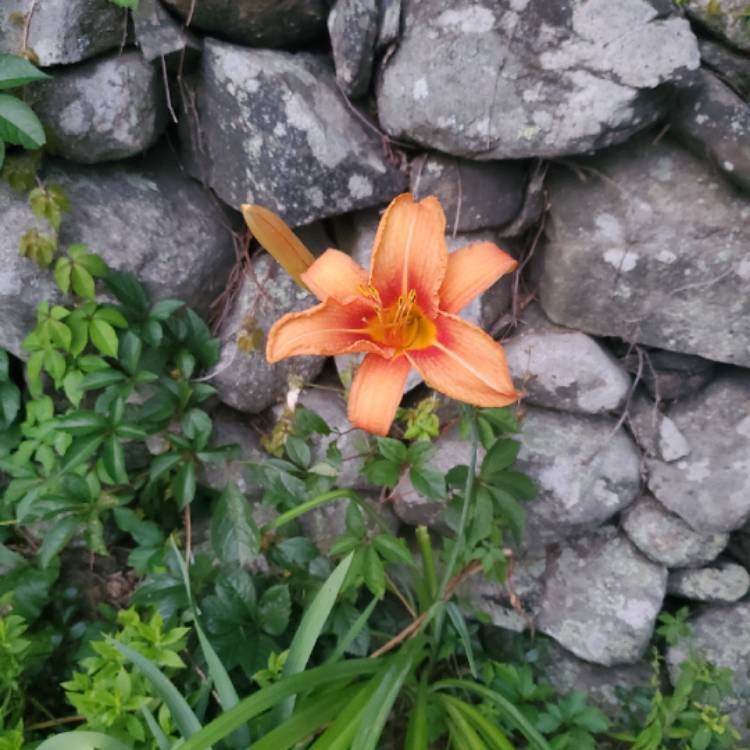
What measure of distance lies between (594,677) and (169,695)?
3.80 feet

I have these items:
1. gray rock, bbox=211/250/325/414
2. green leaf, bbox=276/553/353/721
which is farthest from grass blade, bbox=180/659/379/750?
gray rock, bbox=211/250/325/414

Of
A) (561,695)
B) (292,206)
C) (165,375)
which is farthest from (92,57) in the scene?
(561,695)

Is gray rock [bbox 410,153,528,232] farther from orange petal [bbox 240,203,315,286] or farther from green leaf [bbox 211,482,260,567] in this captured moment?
green leaf [bbox 211,482,260,567]

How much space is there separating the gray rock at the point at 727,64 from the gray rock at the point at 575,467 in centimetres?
74

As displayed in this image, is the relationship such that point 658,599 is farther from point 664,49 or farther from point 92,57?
point 92,57

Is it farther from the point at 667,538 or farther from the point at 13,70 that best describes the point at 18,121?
the point at 667,538

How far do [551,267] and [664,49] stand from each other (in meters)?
0.47

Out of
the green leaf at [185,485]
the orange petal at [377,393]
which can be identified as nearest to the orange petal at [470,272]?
the orange petal at [377,393]

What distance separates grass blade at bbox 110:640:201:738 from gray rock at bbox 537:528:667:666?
0.95 metres

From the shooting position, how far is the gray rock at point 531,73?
1.17 m

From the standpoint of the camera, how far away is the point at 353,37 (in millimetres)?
1290

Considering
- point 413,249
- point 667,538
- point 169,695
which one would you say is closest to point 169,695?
point 169,695

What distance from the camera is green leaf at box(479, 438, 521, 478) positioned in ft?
4.23

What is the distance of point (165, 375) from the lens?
1503mm
